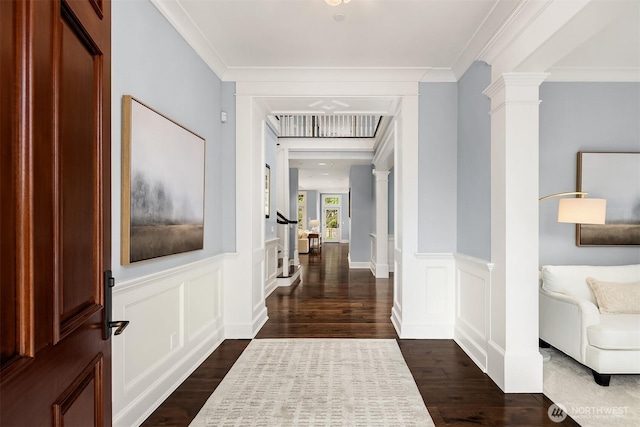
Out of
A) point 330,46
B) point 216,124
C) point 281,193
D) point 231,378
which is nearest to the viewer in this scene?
point 231,378

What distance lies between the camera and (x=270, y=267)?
5.53 m

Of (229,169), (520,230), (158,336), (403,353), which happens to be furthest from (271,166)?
(520,230)

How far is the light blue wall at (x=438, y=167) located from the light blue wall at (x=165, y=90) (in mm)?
2024

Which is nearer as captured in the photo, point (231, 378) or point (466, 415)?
point (466, 415)

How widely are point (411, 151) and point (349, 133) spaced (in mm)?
4034

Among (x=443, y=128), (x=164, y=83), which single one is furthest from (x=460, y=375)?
(x=164, y=83)

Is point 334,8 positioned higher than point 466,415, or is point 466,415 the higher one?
point 334,8

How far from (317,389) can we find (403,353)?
1.04m

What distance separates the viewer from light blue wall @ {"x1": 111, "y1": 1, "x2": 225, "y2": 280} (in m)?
1.92

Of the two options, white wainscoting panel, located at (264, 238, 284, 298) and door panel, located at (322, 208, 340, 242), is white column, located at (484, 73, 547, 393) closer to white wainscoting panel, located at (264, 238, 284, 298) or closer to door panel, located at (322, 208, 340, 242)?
white wainscoting panel, located at (264, 238, 284, 298)

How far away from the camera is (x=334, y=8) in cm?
250

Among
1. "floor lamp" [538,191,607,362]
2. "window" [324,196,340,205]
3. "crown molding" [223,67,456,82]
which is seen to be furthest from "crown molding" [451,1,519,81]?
"window" [324,196,340,205]

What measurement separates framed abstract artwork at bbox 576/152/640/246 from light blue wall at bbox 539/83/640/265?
6cm

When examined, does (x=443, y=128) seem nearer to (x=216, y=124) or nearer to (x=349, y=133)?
(x=216, y=124)
